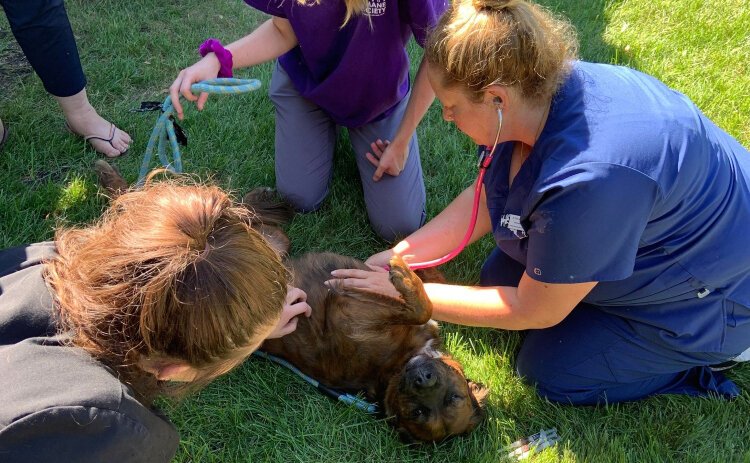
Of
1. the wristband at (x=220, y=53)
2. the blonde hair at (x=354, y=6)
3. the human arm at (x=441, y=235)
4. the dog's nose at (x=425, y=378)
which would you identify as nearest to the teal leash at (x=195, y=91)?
the wristband at (x=220, y=53)

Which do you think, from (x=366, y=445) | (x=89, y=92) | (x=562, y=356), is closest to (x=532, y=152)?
(x=562, y=356)

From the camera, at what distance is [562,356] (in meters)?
2.76

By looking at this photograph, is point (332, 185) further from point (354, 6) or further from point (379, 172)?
point (354, 6)

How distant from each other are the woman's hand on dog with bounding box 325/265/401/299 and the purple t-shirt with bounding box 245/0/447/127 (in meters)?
1.05

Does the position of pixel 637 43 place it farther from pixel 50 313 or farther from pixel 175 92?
pixel 50 313

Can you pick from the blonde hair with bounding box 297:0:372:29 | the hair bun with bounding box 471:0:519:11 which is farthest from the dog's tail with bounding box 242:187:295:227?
the hair bun with bounding box 471:0:519:11

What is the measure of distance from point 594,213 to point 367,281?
1.13m

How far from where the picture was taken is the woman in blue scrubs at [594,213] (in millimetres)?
1877

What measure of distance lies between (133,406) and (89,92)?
3115mm

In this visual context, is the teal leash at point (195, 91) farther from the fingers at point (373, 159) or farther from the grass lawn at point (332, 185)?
the fingers at point (373, 159)

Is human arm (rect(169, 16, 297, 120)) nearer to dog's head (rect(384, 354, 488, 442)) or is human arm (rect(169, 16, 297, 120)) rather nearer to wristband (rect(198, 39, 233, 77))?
wristband (rect(198, 39, 233, 77))

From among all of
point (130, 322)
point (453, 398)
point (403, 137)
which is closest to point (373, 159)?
point (403, 137)

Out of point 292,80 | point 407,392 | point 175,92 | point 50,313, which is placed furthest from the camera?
point 292,80

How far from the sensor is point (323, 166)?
11.9 ft
